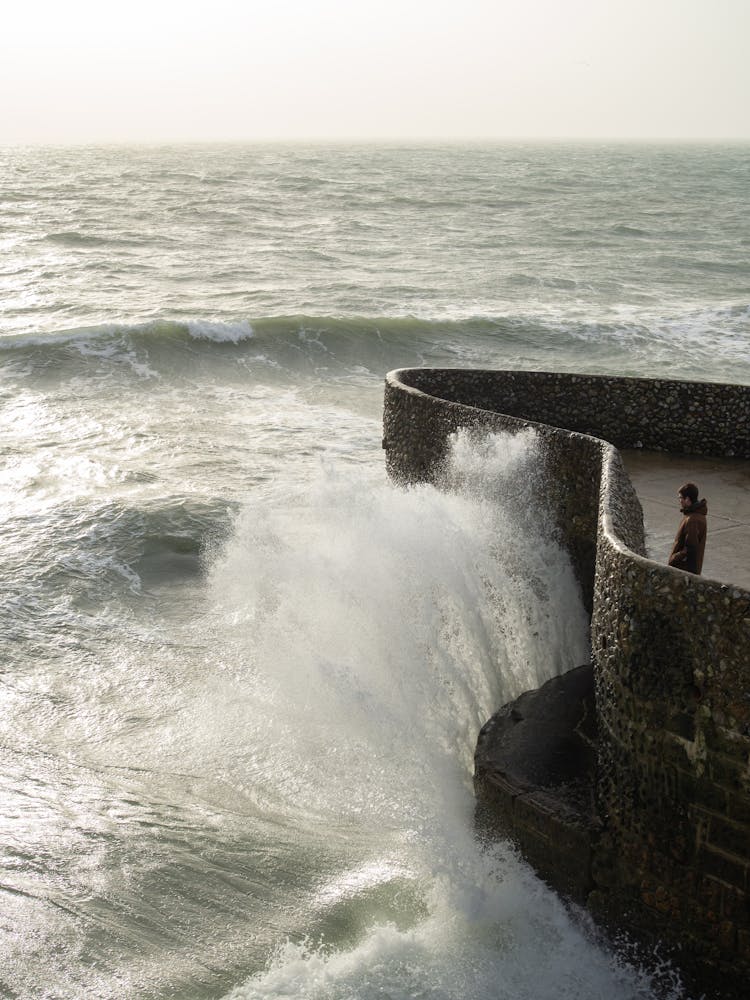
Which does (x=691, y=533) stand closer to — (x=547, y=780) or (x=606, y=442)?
(x=547, y=780)

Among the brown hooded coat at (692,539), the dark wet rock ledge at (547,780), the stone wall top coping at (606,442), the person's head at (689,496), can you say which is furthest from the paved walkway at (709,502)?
the dark wet rock ledge at (547,780)

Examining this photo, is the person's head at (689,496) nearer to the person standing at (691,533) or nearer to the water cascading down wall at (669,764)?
the person standing at (691,533)

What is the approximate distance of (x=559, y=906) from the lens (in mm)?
7293

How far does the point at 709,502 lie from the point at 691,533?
3214 millimetres

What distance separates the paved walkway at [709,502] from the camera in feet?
30.7

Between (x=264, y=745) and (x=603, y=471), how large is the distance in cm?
385

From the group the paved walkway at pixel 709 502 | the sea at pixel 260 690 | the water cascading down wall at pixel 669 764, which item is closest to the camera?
the water cascading down wall at pixel 669 764

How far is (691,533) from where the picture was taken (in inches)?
306

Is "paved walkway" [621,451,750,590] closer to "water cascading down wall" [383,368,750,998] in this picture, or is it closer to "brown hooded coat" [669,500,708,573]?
"brown hooded coat" [669,500,708,573]

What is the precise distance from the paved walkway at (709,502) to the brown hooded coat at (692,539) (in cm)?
99

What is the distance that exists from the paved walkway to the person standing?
3.26 ft

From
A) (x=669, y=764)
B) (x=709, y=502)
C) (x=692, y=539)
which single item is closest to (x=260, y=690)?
(x=709, y=502)

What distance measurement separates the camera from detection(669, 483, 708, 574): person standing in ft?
25.3

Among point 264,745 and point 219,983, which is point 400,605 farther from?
point 219,983
